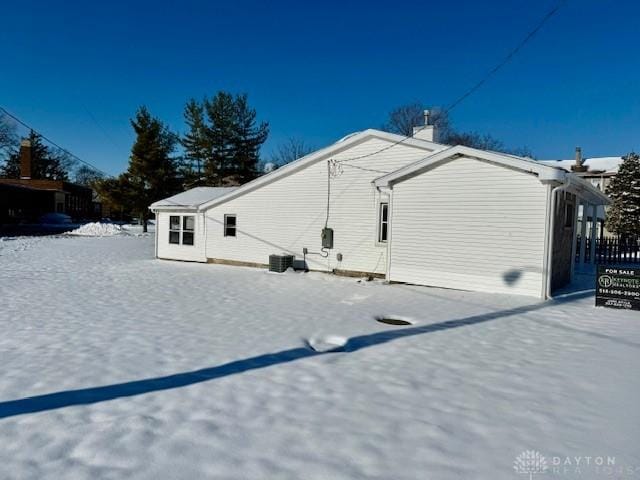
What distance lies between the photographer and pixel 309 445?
10.4 feet

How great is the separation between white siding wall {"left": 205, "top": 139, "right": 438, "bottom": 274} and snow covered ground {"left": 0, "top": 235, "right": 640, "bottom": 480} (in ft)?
15.9

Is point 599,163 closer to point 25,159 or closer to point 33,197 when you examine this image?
point 33,197

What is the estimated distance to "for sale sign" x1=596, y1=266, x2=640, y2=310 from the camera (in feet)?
27.1

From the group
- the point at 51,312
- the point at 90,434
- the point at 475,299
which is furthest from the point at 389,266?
the point at 90,434

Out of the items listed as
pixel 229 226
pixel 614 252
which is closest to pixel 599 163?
pixel 614 252

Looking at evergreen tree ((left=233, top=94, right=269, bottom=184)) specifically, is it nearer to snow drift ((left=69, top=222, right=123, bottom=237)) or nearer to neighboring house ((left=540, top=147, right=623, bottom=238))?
snow drift ((left=69, top=222, right=123, bottom=237))

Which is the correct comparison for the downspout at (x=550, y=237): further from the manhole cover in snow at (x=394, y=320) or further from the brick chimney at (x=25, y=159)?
the brick chimney at (x=25, y=159)

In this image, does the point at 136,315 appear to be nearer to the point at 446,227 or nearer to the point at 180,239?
the point at 446,227

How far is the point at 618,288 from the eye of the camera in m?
8.40

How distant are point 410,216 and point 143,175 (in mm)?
30447

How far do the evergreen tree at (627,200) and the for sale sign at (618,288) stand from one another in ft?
88.8

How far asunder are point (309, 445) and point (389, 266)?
879 centimetres

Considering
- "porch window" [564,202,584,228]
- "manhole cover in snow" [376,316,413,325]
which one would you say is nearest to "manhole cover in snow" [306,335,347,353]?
"manhole cover in snow" [376,316,413,325]

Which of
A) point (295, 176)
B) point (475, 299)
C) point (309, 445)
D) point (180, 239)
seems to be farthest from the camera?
point (180, 239)
